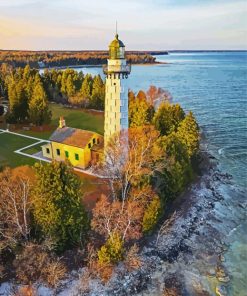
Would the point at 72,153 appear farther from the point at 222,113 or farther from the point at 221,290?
the point at 222,113

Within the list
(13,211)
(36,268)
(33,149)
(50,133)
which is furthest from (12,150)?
(36,268)

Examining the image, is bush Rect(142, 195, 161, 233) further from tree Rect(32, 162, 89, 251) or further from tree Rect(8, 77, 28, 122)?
tree Rect(8, 77, 28, 122)

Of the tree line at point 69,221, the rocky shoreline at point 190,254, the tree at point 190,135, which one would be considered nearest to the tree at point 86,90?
the tree at point 190,135

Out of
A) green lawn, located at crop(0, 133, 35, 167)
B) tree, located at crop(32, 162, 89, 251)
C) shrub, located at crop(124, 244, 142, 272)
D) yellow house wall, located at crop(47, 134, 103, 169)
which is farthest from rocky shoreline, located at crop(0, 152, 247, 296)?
green lawn, located at crop(0, 133, 35, 167)

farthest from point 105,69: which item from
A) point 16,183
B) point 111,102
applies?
point 16,183

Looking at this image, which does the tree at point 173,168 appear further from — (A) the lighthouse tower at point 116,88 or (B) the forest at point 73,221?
(A) the lighthouse tower at point 116,88
